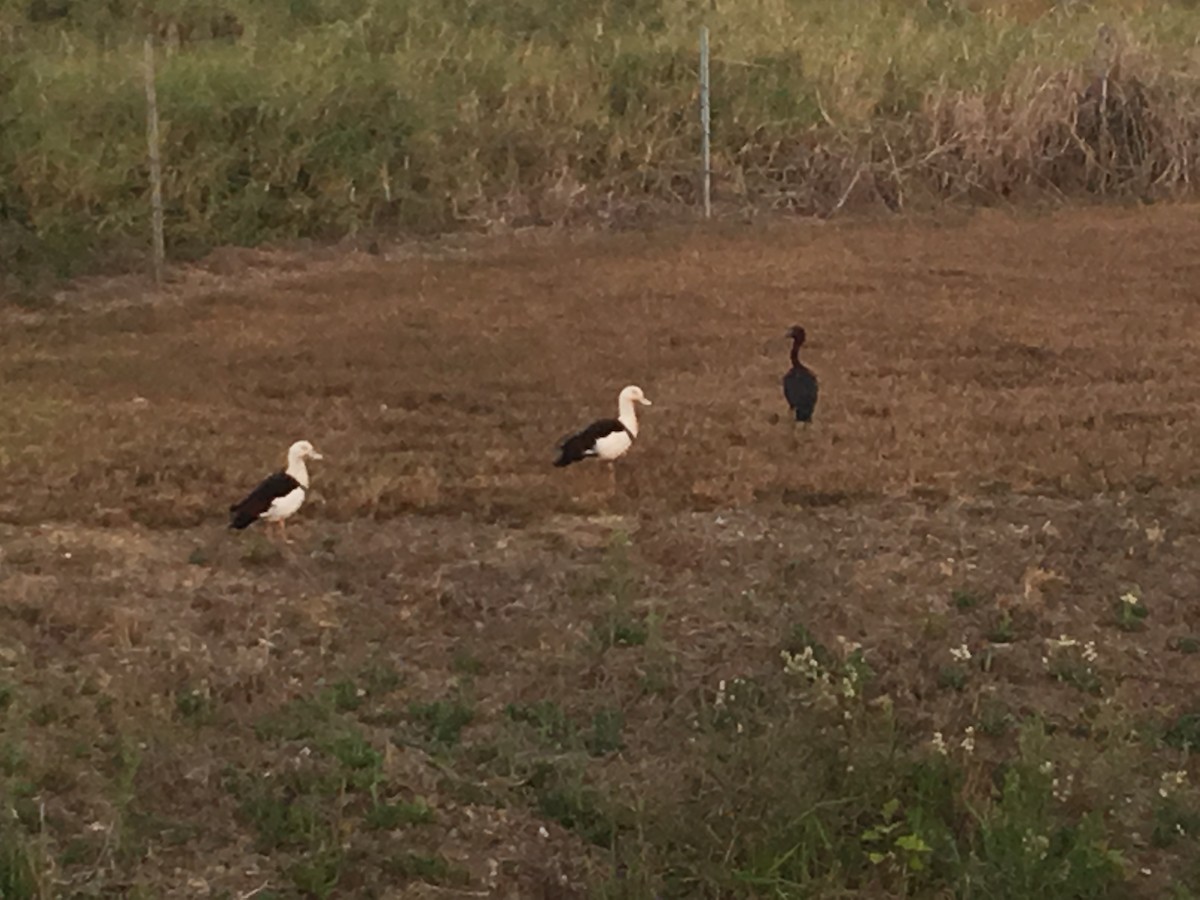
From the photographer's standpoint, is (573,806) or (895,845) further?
(573,806)

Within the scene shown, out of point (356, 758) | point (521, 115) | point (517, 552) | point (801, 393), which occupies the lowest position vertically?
point (517, 552)

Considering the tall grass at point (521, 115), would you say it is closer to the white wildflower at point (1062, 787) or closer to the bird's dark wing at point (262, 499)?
the bird's dark wing at point (262, 499)

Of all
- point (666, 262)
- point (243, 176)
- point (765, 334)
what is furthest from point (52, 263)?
point (765, 334)

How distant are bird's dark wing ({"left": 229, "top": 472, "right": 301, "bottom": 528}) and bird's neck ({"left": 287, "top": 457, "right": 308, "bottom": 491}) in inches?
6.4

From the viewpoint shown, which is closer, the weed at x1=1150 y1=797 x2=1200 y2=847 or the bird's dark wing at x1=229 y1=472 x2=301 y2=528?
the weed at x1=1150 y1=797 x2=1200 y2=847

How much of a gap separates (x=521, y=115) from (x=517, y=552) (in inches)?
367

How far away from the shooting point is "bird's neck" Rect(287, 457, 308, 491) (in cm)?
686

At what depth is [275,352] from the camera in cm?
1007

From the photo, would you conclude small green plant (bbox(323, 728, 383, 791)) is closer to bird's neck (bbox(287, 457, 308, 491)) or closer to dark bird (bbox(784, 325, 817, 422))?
bird's neck (bbox(287, 457, 308, 491))

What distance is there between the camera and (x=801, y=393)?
26.8 ft

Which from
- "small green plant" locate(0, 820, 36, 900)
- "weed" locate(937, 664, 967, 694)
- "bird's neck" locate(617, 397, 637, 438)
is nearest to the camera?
"small green plant" locate(0, 820, 36, 900)

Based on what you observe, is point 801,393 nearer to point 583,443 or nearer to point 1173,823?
point 583,443

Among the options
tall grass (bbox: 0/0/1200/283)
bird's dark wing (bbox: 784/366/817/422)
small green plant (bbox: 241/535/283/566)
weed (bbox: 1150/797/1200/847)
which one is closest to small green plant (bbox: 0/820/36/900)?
small green plant (bbox: 241/535/283/566)

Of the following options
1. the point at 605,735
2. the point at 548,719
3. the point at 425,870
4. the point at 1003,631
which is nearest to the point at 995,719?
the point at 1003,631
